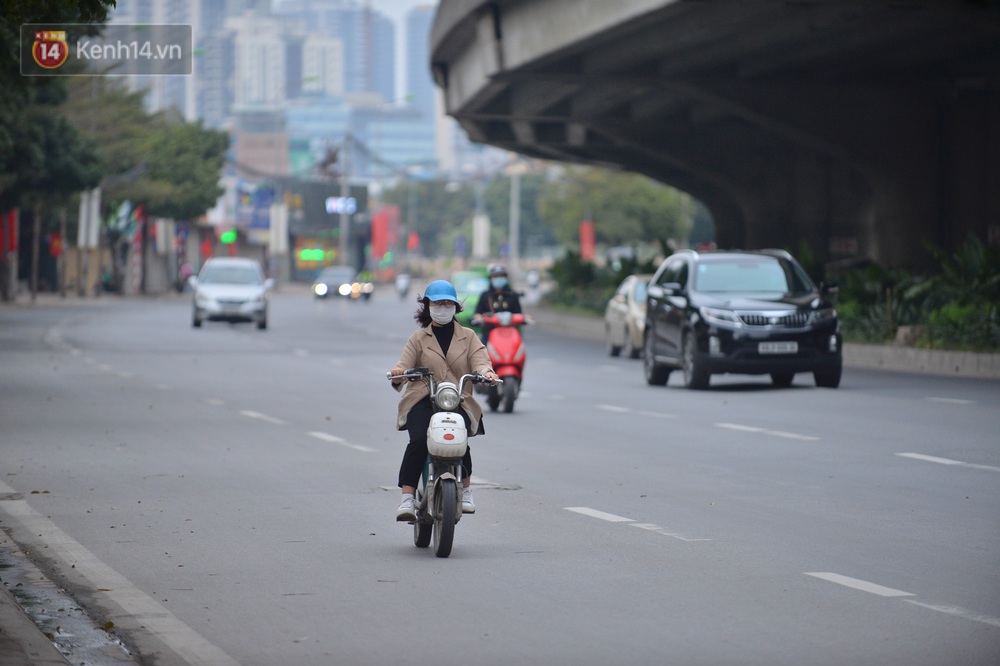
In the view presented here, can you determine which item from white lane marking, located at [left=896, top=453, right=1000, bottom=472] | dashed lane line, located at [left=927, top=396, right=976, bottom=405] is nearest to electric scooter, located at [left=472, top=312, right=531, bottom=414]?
dashed lane line, located at [left=927, top=396, right=976, bottom=405]

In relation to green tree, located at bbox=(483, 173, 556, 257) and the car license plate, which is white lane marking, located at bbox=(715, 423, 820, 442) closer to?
the car license plate

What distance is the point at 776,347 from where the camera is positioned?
23703 mm

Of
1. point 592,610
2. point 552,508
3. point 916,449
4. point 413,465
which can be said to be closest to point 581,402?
point 916,449

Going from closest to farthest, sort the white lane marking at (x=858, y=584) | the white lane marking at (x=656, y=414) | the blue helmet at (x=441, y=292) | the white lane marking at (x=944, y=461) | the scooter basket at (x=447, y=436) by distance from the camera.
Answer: the white lane marking at (x=858, y=584)
the scooter basket at (x=447, y=436)
the blue helmet at (x=441, y=292)
the white lane marking at (x=944, y=461)
the white lane marking at (x=656, y=414)

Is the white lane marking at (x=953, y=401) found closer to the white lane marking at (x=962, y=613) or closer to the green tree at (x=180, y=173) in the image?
the white lane marking at (x=962, y=613)

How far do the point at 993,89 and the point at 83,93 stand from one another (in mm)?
44764

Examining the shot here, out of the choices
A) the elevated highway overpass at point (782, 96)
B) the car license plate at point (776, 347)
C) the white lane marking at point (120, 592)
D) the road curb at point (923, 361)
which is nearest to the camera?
the white lane marking at point (120, 592)

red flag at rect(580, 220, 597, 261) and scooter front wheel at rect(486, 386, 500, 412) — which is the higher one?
red flag at rect(580, 220, 597, 261)

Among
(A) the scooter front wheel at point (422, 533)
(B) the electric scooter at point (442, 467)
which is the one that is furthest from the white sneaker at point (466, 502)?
(A) the scooter front wheel at point (422, 533)

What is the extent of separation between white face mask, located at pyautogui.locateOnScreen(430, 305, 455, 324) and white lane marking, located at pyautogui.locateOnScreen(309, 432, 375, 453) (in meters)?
6.00

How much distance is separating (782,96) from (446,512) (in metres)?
31.4

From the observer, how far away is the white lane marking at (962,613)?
7.86 metres

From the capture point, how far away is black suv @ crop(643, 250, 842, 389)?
2372cm

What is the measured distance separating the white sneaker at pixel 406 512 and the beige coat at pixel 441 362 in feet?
1.30
